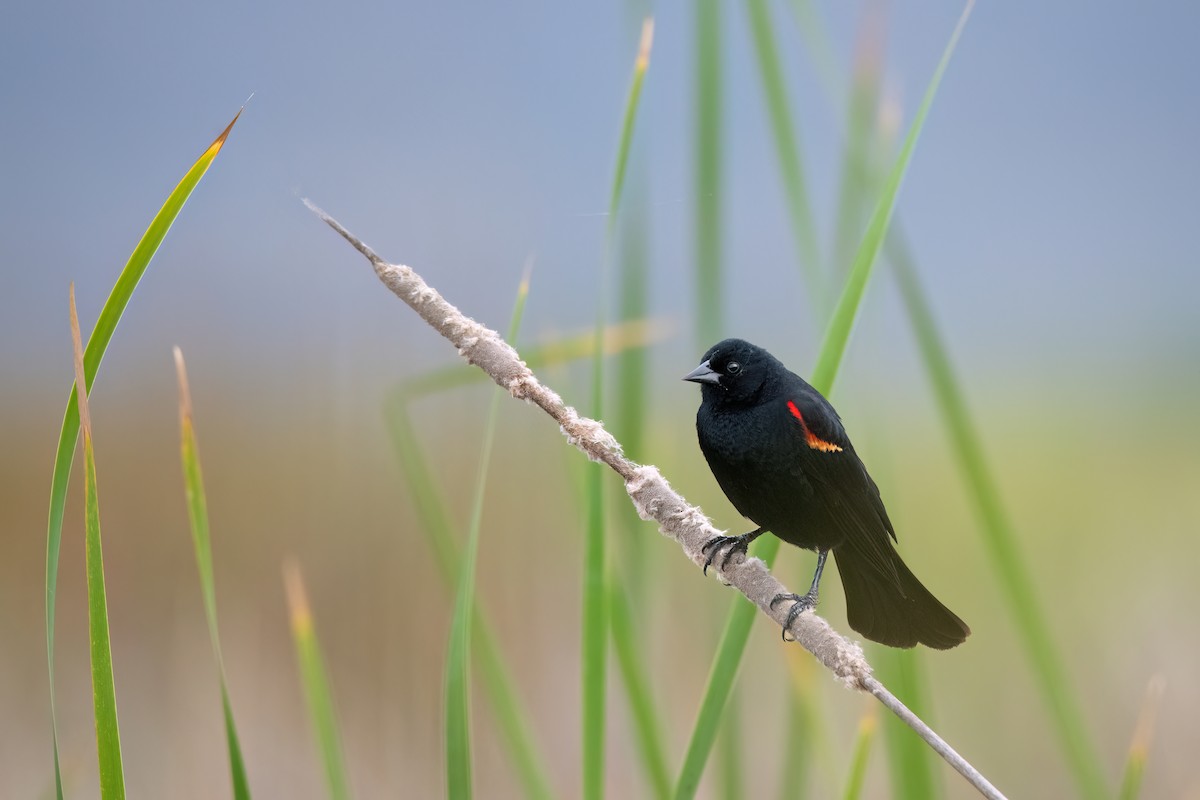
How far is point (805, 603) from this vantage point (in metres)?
1.06

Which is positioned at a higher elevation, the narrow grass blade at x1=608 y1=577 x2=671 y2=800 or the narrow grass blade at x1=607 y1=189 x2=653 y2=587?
the narrow grass blade at x1=607 y1=189 x2=653 y2=587

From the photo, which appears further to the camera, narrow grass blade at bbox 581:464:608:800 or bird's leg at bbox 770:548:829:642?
narrow grass blade at bbox 581:464:608:800

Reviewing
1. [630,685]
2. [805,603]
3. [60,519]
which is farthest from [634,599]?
[60,519]

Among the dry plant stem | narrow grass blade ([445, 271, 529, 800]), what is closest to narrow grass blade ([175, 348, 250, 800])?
narrow grass blade ([445, 271, 529, 800])

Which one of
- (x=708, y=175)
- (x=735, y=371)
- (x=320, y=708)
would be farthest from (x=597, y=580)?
(x=708, y=175)

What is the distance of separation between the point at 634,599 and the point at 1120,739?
105 inches

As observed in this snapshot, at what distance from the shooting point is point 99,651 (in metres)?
0.90

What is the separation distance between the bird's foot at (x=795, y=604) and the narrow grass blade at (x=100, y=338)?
0.73 meters

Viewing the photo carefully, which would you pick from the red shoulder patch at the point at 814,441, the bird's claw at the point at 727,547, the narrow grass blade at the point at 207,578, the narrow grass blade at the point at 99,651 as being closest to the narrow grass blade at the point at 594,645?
the bird's claw at the point at 727,547

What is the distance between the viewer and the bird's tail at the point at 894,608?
3.36ft

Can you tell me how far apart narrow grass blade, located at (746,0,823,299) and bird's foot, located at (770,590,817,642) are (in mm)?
396

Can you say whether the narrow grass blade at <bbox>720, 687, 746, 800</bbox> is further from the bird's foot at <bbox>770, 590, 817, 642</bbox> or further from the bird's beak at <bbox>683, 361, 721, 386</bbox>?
the bird's beak at <bbox>683, 361, 721, 386</bbox>

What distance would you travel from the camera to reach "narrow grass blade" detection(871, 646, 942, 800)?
3.59 ft

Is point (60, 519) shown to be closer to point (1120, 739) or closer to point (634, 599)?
point (634, 599)
